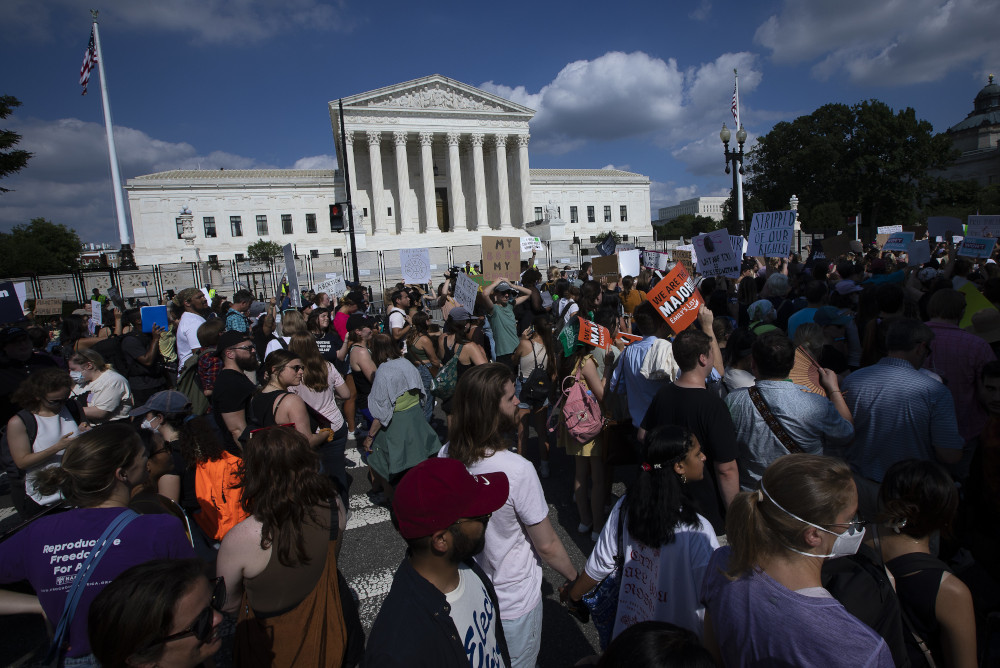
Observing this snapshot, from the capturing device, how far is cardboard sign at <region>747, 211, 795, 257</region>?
8219mm

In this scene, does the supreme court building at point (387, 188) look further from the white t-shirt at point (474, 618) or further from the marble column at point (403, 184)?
the white t-shirt at point (474, 618)

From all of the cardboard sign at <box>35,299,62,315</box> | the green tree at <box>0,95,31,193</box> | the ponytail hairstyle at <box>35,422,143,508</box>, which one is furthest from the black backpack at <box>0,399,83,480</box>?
the green tree at <box>0,95,31,193</box>

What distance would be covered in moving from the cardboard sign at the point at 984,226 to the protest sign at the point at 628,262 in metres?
6.18

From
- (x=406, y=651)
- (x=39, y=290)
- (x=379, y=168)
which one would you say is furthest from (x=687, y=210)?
(x=406, y=651)

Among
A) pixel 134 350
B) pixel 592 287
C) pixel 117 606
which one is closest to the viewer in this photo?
pixel 117 606

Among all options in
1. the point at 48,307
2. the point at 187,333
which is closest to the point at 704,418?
the point at 187,333

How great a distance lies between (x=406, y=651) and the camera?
1413 mm

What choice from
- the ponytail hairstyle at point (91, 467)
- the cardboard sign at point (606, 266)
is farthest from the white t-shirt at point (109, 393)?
the cardboard sign at point (606, 266)

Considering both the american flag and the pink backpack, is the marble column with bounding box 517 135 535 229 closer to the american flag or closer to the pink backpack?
the american flag

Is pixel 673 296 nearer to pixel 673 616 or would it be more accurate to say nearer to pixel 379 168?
pixel 673 616

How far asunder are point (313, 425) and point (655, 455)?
3.10 metres

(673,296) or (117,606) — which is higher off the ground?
(673,296)

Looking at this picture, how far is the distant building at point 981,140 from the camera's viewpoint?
6744cm

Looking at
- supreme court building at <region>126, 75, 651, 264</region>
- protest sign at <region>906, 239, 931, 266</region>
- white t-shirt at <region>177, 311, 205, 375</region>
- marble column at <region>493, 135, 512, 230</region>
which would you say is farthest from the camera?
marble column at <region>493, 135, 512, 230</region>
